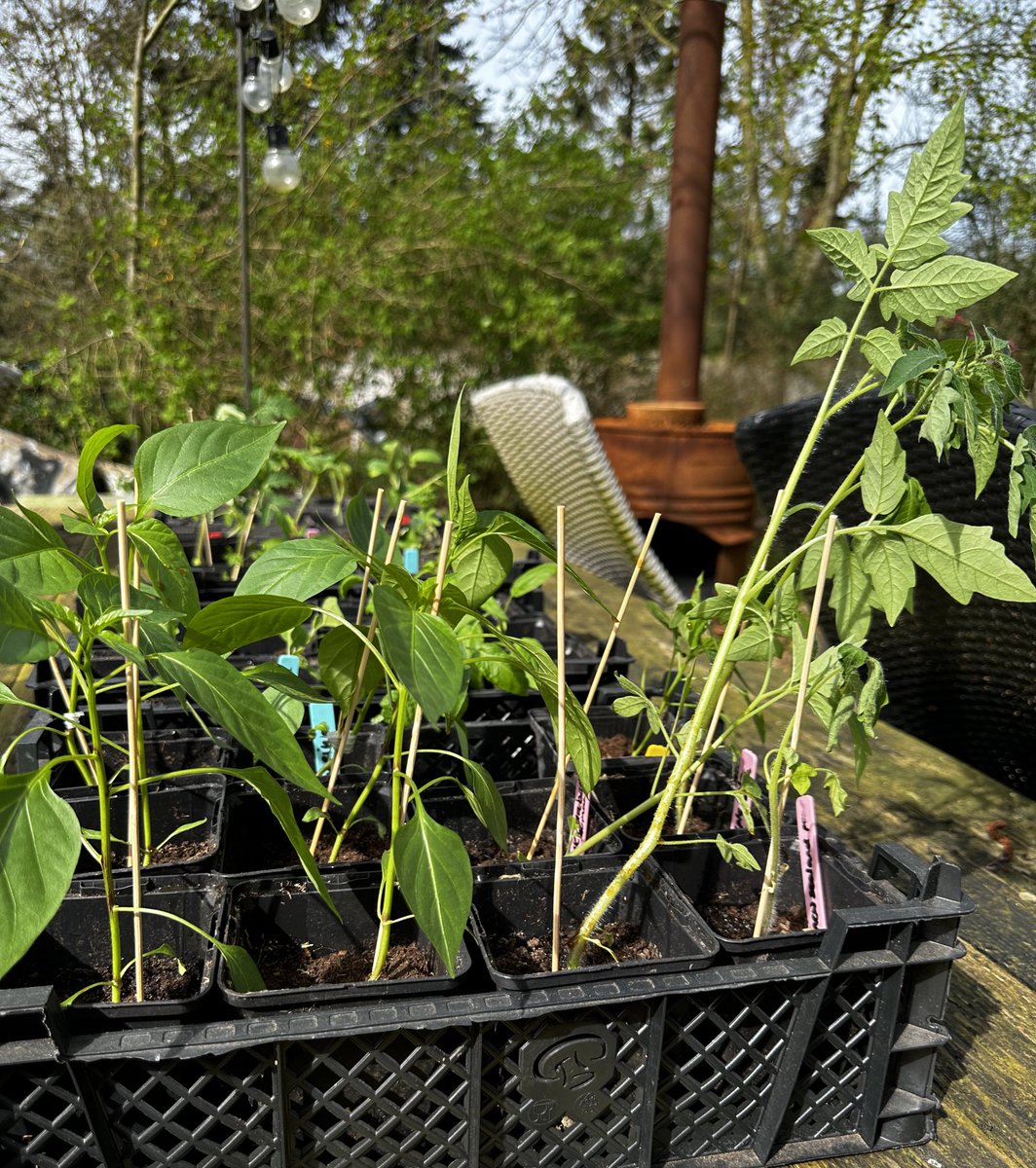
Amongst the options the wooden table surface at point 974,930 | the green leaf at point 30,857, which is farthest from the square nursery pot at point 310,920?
the wooden table surface at point 974,930

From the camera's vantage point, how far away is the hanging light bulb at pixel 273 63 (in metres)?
3.19

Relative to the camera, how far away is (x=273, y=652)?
1977 millimetres

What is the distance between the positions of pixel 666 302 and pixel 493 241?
2.39 metres

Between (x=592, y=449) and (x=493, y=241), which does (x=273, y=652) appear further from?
(x=493, y=241)

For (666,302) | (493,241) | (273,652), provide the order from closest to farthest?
(273,652) → (666,302) → (493,241)

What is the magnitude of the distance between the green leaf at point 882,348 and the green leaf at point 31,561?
71 cm

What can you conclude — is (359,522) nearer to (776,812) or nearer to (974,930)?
(776,812)

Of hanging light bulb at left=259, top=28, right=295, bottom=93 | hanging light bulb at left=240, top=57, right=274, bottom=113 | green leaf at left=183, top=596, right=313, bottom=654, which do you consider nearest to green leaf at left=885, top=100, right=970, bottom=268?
green leaf at left=183, top=596, right=313, bottom=654

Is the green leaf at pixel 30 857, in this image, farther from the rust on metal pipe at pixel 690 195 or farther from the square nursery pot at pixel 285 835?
the rust on metal pipe at pixel 690 195

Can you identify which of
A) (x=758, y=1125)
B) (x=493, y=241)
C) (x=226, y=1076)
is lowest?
(x=758, y=1125)

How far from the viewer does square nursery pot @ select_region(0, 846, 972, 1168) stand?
0.77 meters

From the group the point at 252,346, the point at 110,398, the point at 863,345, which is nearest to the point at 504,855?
the point at 863,345

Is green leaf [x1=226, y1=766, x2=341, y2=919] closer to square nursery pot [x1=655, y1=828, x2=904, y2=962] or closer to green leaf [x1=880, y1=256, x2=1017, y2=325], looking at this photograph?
square nursery pot [x1=655, y1=828, x2=904, y2=962]

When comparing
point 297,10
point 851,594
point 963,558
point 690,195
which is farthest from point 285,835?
point 690,195
